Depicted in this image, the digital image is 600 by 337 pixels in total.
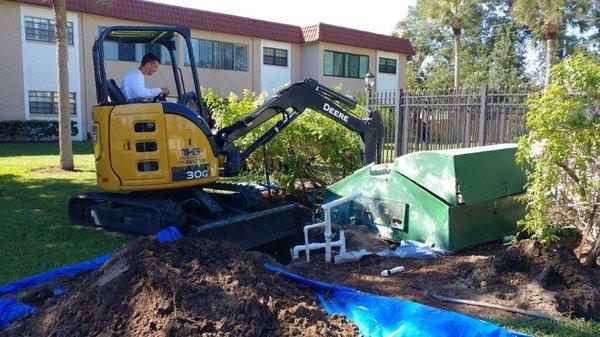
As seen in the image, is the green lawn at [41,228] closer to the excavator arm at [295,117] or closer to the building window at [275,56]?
the excavator arm at [295,117]

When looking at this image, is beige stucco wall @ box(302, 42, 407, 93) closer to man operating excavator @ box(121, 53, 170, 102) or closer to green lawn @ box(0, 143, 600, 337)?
green lawn @ box(0, 143, 600, 337)

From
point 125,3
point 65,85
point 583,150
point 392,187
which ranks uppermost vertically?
point 125,3

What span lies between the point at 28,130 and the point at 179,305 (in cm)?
2094

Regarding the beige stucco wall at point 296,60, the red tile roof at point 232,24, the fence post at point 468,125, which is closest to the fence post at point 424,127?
the fence post at point 468,125

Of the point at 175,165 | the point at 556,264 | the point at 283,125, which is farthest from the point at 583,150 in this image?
the point at 175,165

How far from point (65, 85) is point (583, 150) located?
1174cm

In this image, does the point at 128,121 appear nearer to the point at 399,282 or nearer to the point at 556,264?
the point at 399,282

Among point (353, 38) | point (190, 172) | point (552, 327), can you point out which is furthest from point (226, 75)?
point (552, 327)

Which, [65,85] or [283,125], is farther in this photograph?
[65,85]

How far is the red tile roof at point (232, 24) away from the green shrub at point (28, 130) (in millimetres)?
4936

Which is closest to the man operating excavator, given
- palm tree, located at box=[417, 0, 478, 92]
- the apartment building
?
the apartment building

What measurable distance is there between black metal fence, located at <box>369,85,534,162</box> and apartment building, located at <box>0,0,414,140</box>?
1079 centimetres

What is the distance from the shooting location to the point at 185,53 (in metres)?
25.3

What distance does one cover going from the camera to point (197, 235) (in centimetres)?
584
